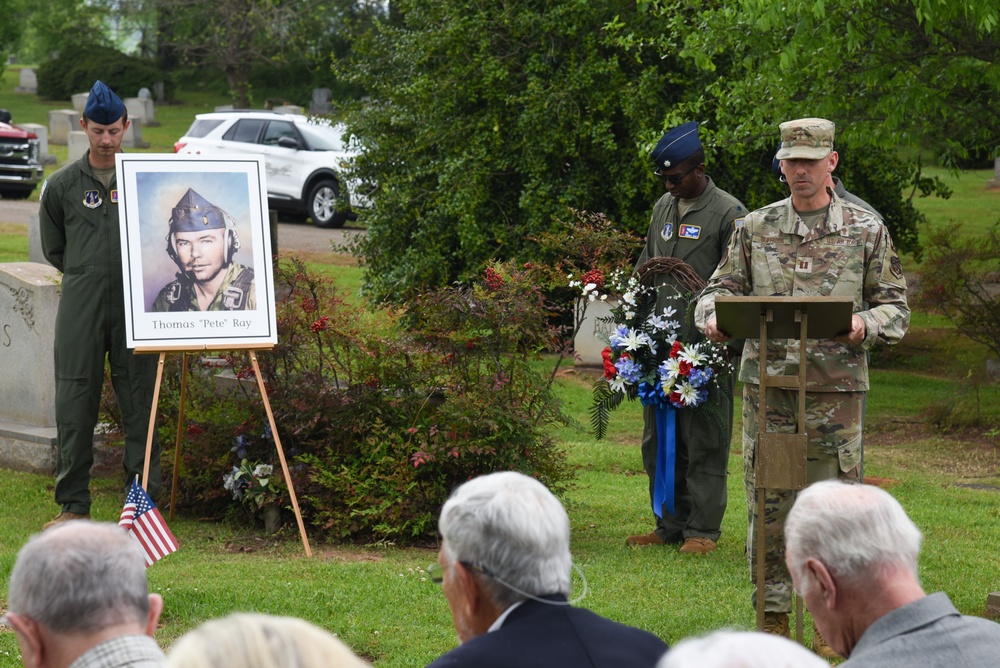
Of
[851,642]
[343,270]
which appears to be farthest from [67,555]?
[343,270]

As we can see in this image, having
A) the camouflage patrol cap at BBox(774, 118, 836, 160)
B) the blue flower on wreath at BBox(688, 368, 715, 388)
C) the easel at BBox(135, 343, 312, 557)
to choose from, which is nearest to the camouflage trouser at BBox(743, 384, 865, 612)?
the camouflage patrol cap at BBox(774, 118, 836, 160)

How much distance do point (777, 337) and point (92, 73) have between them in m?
47.9

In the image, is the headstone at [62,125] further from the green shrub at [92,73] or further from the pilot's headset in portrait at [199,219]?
the pilot's headset in portrait at [199,219]

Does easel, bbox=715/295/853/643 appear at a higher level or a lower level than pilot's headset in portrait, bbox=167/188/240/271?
lower

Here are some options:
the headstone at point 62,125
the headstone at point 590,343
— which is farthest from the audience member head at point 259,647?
the headstone at point 62,125

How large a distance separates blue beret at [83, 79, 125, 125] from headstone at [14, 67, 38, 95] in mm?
49790

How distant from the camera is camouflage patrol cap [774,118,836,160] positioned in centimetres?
516

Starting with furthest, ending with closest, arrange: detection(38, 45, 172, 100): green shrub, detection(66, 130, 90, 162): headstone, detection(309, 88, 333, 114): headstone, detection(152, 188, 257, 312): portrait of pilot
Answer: detection(38, 45, 172, 100): green shrub
detection(309, 88, 333, 114): headstone
detection(66, 130, 90, 162): headstone
detection(152, 188, 257, 312): portrait of pilot

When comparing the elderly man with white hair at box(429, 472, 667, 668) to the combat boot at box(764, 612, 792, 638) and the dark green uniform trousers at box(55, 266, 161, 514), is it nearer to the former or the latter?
the combat boot at box(764, 612, 792, 638)

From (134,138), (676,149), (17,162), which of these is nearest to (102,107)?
(676,149)

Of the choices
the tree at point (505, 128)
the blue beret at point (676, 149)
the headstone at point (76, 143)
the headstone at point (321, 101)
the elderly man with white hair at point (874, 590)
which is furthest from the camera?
the headstone at point (321, 101)

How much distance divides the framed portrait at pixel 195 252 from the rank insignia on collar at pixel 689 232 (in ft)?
7.64

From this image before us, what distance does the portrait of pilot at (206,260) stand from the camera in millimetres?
7188

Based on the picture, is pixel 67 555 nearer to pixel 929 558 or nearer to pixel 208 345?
pixel 208 345
